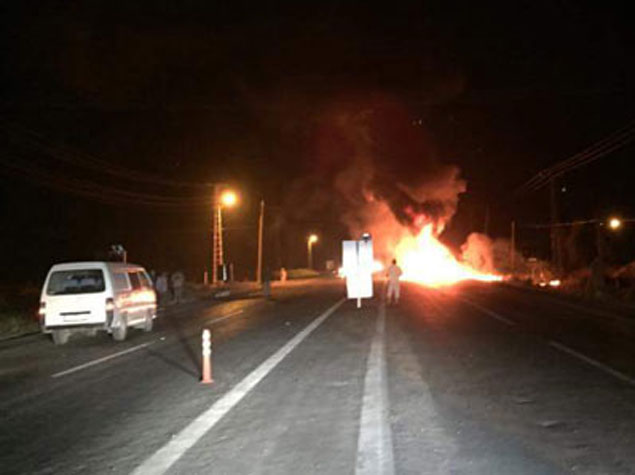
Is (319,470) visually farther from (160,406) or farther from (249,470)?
(160,406)

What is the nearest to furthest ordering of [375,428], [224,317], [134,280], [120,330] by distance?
[375,428], [120,330], [134,280], [224,317]

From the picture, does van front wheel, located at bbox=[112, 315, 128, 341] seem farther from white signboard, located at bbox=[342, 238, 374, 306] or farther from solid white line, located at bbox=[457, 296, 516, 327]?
white signboard, located at bbox=[342, 238, 374, 306]

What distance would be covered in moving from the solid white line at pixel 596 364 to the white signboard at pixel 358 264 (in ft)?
38.6

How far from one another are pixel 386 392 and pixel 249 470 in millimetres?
3694

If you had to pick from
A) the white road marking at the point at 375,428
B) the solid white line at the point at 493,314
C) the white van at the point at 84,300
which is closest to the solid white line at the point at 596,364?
the white road marking at the point at 375,428

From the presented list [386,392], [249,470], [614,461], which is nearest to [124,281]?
[386,392]

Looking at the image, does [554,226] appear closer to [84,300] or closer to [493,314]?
[493,314]

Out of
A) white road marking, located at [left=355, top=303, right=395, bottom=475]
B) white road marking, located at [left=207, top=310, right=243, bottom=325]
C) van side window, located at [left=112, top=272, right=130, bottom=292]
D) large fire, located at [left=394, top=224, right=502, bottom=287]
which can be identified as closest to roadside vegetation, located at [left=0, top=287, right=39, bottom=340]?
van side window, located at [left=112, top=272, right=130, bottom=292]

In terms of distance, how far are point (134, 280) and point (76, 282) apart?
2038 millimetres

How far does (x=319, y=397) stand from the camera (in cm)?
900

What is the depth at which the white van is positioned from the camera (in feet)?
52.0

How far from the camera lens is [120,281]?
55.9ft

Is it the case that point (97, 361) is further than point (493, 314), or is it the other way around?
point (493, 314)

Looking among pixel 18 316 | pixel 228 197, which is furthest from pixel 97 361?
pixel 228 197
